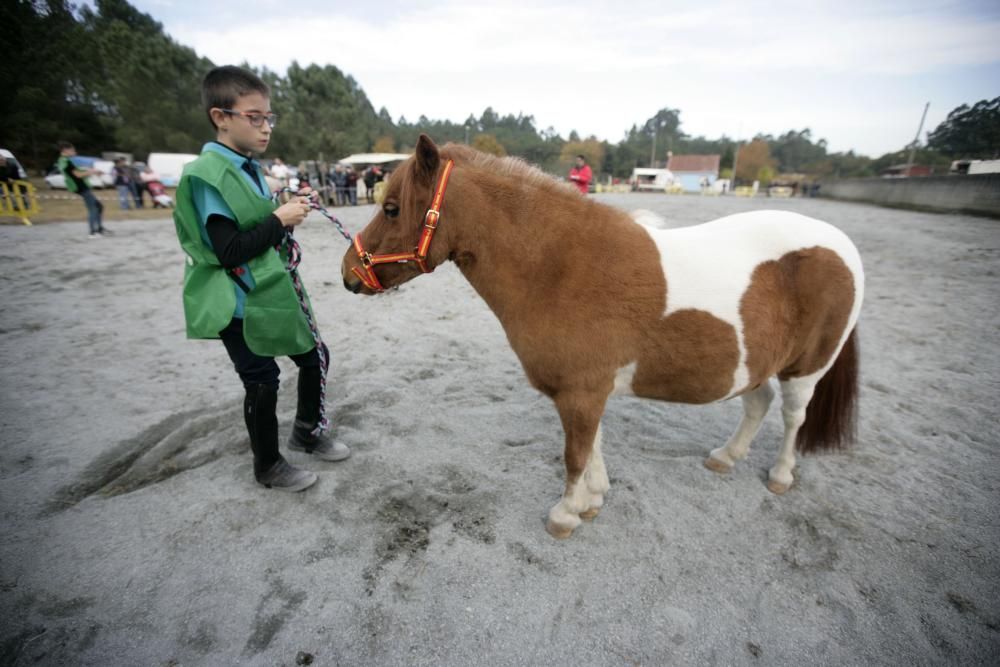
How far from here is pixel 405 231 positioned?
1970 mm

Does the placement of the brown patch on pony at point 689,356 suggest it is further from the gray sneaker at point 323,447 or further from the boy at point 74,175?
the boy at point 74,175

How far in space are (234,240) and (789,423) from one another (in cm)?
349

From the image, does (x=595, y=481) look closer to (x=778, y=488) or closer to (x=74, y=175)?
(x=778, y=488)

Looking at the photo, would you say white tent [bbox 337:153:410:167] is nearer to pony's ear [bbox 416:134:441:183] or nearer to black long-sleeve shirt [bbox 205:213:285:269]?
black long-sleeve shirt [bbox 205:213:285:269]

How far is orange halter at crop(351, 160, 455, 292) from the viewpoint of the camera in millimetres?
1918

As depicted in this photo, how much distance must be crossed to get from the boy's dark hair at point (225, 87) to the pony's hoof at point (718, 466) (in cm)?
353

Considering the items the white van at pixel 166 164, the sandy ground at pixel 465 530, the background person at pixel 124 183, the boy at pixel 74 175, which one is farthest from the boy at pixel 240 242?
the white van at pixel 166 164

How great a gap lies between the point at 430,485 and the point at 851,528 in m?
2.60

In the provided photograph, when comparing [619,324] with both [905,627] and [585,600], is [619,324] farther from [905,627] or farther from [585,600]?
[905,627]

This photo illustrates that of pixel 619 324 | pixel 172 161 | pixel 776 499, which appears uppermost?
pixel 172 161

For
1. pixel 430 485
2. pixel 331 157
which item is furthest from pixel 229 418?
pixel 331 157

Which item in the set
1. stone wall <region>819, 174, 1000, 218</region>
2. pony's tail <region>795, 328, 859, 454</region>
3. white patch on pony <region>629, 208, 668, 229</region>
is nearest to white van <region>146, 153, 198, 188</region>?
white patch on pony <region>629, 208, 668, 229</region>

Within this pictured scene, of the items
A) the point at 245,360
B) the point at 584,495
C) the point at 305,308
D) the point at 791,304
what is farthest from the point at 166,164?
the point at 791,304

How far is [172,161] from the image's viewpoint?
24.9 metres
